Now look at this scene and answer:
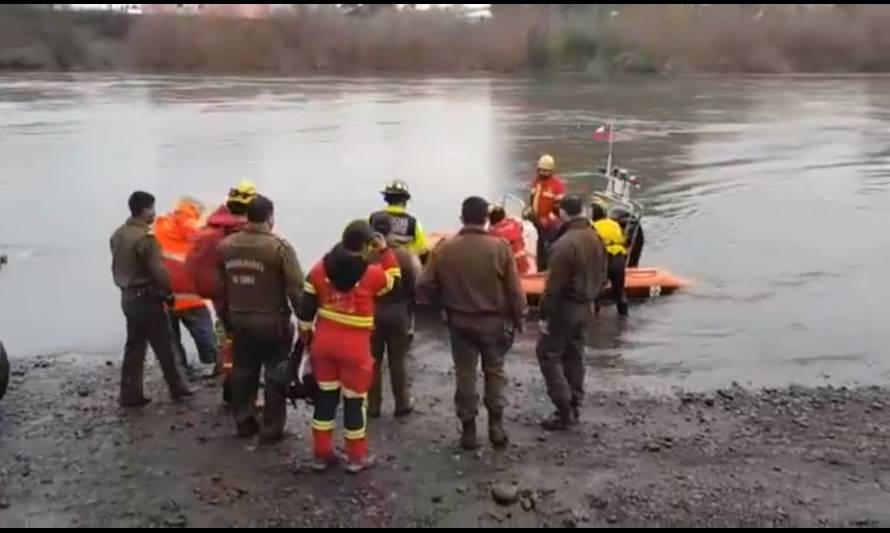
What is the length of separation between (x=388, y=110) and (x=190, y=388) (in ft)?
111

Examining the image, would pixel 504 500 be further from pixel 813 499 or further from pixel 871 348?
pixel 871 348

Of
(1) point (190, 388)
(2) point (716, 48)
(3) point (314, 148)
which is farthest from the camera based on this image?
(2) point (716, 48)

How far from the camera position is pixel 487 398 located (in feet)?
23.6

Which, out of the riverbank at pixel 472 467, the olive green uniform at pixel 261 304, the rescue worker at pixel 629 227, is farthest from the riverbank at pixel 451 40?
the olive green uniform at pixel 261 304

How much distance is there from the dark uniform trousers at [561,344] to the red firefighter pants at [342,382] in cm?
152

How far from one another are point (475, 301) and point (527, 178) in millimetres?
16479

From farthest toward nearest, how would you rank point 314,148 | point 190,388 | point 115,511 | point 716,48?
point 716,48 < point 314,148 < point 190,388 < point 115,511

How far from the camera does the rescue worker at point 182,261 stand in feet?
27.6

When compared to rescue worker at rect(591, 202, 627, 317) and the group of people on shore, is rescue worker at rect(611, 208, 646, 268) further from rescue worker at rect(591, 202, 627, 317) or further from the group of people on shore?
the group of people on shore

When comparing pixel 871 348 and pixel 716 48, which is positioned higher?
pixel 716 48

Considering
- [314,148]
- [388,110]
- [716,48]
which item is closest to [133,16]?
[388,110]

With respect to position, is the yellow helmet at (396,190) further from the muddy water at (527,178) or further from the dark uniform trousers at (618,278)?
the dark uniform trousers at (618,278)

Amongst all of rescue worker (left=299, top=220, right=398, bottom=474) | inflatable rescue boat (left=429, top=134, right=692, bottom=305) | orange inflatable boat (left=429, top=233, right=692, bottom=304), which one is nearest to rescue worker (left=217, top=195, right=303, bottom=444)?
rescue worker (left=299, top=220, right=398, bottom=474)

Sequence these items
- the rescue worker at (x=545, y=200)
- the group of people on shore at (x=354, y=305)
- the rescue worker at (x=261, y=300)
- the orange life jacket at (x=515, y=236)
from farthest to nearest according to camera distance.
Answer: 1. the rescue worker at (x=545, y=200)
2. the orange life jacket at (x=515, y=236)
3. the rescue worker at (x=261, y=300)
4. the group of people on shore at (x=354, y=305)
